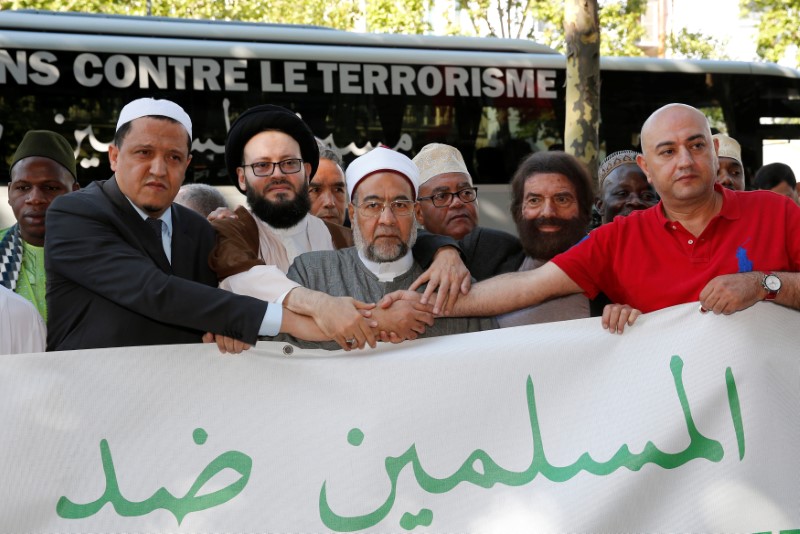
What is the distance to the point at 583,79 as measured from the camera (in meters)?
8.80

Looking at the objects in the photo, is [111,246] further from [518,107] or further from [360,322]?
[518,107]

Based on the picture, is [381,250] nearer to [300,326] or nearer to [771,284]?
[300,326]

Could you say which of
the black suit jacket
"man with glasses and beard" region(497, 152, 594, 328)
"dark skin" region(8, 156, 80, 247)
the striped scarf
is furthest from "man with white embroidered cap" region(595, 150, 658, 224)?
the striped scarf

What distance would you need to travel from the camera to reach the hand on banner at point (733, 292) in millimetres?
3334

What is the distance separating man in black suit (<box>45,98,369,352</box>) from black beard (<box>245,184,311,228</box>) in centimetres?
62

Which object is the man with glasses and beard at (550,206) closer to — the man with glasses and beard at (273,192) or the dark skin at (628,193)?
the man with glasses and beard at (273,192)

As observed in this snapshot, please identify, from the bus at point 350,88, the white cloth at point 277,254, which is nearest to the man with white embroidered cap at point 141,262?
the white cloth at point 277,254

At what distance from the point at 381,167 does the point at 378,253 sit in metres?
0.34

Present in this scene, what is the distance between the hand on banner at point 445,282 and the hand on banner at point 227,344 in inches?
25.9

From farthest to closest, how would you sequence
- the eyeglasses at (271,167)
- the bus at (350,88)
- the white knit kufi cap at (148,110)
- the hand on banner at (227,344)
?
the bus at (350,88) < the eyeglasses at (271,167) < the white knit kufi cap at (148,110) < the hand on banner at (227,344)

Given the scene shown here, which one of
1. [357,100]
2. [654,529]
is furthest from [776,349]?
[357,100]

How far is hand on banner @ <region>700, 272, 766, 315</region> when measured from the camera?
333cm

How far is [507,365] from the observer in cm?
354

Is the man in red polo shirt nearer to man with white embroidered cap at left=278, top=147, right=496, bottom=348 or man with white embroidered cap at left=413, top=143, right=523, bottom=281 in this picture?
man with white embroidered cap at left=278, top=147, right=496, bottom=348
